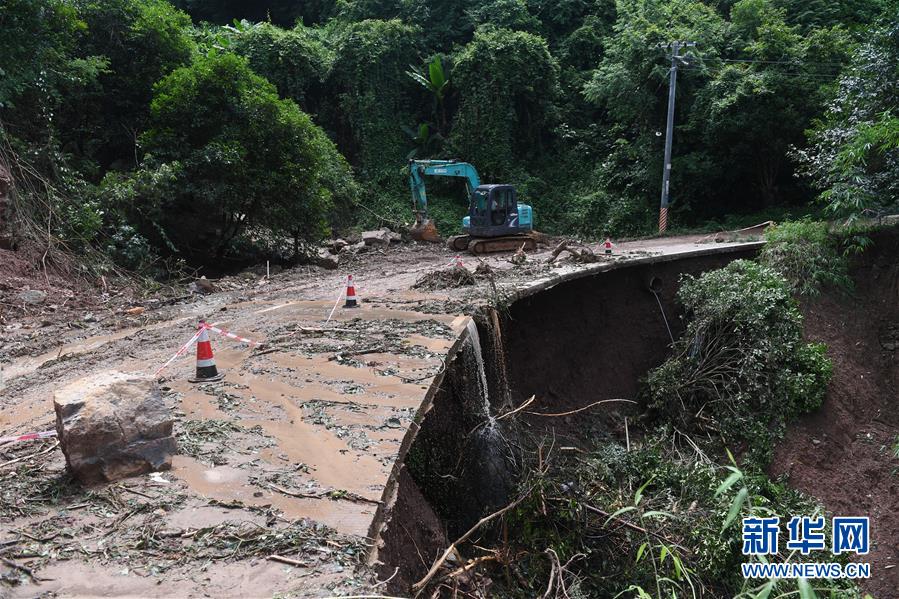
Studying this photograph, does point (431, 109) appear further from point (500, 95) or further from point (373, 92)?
point (500, 95)

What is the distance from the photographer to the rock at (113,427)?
3141 millimetres

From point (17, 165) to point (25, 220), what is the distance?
1.16 metres

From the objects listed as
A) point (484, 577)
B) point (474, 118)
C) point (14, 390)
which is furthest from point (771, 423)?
point (474, 118)

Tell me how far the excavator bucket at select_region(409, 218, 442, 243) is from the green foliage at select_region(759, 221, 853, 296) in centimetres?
928

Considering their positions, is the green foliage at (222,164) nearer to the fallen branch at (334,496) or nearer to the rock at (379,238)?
the rock at (379,238)

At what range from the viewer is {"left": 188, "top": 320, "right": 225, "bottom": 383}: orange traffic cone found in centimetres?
496

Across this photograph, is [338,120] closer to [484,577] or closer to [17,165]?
[17,165]

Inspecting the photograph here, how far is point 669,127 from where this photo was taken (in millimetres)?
18109

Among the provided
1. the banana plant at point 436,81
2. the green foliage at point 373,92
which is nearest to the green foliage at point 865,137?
the banana plant at point 436,81

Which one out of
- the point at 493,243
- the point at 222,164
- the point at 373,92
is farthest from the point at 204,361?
the point at 373,92

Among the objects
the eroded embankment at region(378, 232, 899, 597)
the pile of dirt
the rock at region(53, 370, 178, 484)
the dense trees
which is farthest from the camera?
the dense trees

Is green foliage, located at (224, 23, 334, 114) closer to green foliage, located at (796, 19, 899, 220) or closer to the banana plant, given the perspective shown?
the banana plant

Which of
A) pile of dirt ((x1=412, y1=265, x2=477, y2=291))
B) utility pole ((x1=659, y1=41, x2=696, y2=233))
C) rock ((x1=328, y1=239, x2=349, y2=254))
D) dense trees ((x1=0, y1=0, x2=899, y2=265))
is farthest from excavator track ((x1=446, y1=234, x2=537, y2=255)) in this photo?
pile of dirt ((x1=412, y1=265, x2=477, y2=291))

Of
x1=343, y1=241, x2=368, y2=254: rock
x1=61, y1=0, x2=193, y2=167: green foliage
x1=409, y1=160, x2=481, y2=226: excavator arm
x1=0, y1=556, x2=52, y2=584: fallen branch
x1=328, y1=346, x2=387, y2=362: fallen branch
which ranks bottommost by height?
x1=0, y1=556, x2=52, y2=584: fallen branch
